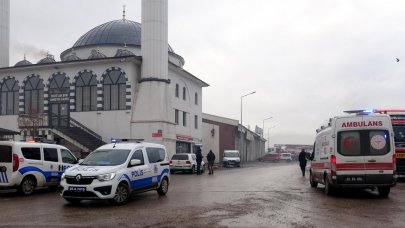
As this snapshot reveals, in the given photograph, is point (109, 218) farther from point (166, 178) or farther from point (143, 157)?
point (166, 178)

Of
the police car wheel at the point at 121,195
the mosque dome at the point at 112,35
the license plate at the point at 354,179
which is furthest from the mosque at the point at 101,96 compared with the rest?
the license plate at the point at 354,179

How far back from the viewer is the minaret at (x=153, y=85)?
40.6m

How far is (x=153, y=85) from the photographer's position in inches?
1615

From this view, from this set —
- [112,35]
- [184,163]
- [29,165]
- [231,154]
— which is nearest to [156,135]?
[184,163]

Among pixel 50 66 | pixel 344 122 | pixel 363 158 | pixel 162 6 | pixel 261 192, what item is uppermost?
pixel 162 6

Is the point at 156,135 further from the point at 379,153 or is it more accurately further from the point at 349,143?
the point at 379,153

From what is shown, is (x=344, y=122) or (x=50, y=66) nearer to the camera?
(x=344, y=122)

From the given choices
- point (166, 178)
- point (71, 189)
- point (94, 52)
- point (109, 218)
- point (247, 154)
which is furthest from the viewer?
point (247, 154)

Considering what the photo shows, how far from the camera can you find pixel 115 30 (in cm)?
5297

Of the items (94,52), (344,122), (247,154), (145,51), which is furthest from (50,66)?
(247,154)

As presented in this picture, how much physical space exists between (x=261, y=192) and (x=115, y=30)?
131 ft

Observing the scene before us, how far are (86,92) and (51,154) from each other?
26312 millimetres

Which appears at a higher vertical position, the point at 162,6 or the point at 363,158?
the point at 162,6

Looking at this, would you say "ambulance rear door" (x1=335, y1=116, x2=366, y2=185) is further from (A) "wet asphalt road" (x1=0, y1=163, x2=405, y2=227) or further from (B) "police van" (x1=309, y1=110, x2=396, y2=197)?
(A) "wet asphalt road" (x1=0, y1=163, x2=405, y2=227)
